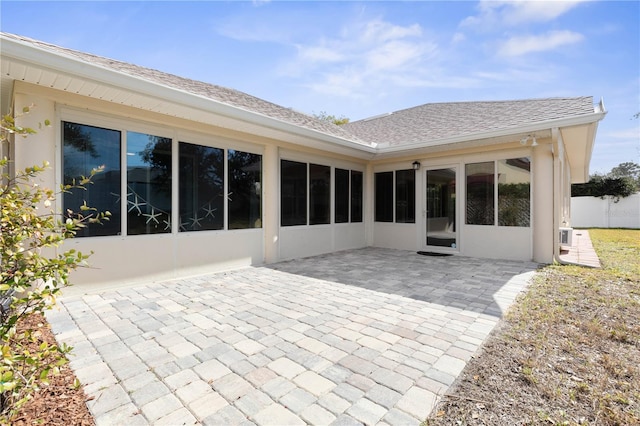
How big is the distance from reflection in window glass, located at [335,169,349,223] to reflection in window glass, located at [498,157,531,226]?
3989 millimetres

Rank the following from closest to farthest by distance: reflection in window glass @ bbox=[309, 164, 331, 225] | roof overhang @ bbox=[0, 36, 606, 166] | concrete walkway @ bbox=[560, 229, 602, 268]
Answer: roof overhang @ bbox=[0, 36, 606, 166] < concrete walkway @ bbox=[560, 229, 602, 268] < reflection in window glass @ bbox=[309, 164, 331, 225]

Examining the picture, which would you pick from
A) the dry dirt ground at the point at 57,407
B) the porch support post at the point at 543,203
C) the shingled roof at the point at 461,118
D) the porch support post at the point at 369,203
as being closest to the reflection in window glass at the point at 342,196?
the porch support post at the point at 369,203

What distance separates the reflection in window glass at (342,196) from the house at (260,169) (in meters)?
0.05

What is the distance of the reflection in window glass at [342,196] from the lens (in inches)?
353

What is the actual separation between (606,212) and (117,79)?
77.9ft

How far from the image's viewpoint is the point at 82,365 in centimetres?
261

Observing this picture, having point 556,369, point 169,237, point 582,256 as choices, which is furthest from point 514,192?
point 169,237

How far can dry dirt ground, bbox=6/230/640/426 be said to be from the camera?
2008 mm

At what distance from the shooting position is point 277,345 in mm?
3023

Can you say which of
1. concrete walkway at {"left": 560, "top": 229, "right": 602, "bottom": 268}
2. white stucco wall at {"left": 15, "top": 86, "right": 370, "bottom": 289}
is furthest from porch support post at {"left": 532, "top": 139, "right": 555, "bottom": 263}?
white stucco wall at {"left": 15, "top": 86, "right": 370, "bottom": 289}

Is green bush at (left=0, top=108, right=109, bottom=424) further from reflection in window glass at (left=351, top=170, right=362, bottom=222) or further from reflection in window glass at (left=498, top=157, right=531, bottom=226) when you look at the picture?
reflection in window glass at (left=498, top=157, right=531, bottom=226)

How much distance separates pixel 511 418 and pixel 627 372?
4.62ft

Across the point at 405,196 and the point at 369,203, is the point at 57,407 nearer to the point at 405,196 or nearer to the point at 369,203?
the point at 405,196

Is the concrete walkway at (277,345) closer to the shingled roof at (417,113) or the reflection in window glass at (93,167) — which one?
the reflection in window glass at (93,167)
